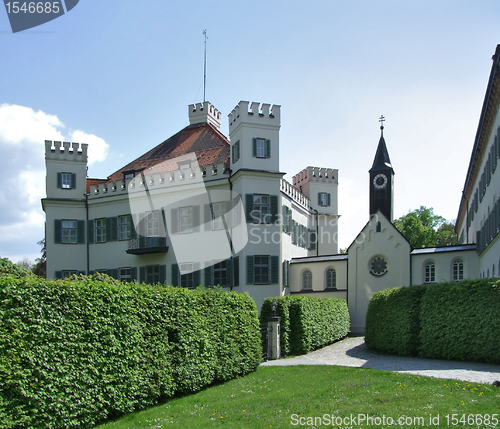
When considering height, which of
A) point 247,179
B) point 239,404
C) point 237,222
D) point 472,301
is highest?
point 247,179

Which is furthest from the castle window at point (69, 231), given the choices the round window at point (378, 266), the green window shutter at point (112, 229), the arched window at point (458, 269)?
the arched window at point (458, 269)

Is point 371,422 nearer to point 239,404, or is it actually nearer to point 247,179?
point 239,404

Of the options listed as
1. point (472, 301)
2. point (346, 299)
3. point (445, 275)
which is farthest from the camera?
Answer: point (346, 299)

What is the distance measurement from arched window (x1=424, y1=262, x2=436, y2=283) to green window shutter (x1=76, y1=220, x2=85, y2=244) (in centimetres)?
2190

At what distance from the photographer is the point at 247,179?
27438 mm

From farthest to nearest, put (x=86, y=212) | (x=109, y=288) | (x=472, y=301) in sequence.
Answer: (x=86, y=212)
(x=472, y=301)
(x=109, y=288)

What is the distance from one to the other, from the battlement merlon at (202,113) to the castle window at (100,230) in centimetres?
1055

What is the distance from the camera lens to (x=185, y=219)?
98.3 ft

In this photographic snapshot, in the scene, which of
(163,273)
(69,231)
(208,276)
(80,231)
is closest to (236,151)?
(208,276)

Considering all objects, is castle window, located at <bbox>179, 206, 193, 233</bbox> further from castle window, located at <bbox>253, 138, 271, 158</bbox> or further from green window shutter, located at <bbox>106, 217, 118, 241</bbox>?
castle window, located at <bbox>253, 138, 271, 158</bbox>

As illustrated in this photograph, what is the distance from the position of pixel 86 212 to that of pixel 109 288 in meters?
24.6

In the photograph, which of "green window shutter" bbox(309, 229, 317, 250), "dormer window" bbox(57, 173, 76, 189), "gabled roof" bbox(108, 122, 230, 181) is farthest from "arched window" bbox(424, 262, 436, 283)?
"dormer window" bbox(57, 173, 76, 189)

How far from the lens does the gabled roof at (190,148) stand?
108ft

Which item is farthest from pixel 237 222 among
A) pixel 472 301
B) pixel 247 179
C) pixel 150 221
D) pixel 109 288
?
pixel 109 288
